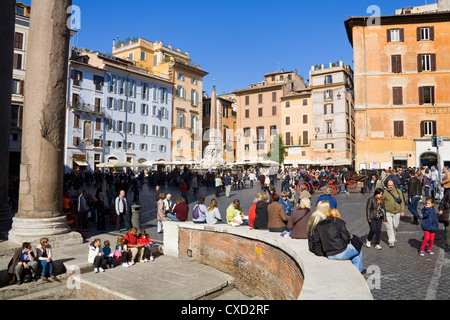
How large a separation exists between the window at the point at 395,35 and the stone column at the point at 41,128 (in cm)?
2758

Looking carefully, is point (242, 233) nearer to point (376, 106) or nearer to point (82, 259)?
point (82, 259)

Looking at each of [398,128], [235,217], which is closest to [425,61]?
[398,128]

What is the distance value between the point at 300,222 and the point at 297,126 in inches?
1643

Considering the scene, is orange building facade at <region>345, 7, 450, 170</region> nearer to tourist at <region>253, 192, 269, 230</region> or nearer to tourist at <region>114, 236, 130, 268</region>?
tourist at <region>253, 192, 269, 230</region>

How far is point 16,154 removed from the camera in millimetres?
29906

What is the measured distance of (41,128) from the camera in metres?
7.28

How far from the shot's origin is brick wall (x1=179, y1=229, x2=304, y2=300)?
539 cm

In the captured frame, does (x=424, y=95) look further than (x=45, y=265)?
Yes

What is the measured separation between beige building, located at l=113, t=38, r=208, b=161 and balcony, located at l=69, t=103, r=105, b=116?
11234mm

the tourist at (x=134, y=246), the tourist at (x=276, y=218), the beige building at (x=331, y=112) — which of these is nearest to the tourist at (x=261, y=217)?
the tourist at (x=276, y=218)

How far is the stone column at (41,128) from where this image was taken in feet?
23.9

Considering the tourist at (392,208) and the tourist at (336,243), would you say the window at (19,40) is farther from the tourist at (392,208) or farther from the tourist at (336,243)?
the tourist at (336,243)

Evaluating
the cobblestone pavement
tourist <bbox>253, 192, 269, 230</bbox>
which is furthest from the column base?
tourist <bbox>253, 192, 269, 230</bbox>

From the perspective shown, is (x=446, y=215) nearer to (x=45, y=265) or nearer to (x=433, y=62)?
(x=45, y=265)
